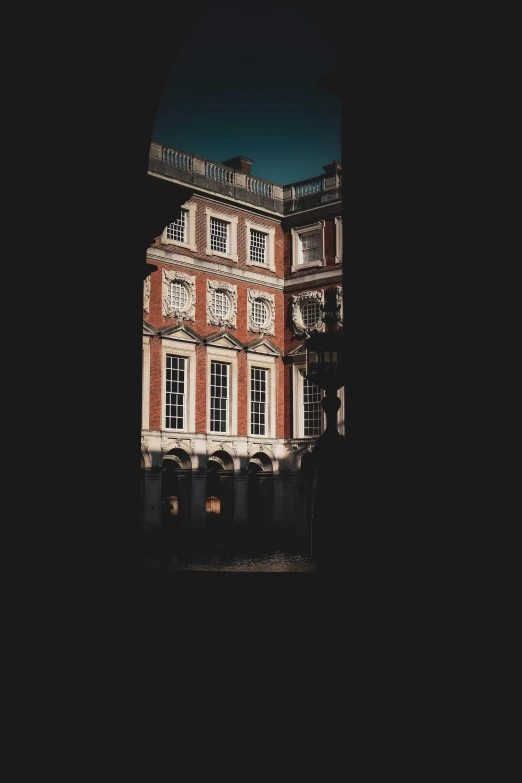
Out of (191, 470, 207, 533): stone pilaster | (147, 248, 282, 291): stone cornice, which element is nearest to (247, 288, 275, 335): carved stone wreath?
(147, 248, 282, 291): stone cornice

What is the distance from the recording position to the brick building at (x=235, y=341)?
29.2 metres

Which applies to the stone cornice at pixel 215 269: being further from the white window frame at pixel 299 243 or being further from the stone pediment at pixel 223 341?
the stone pediment at pixel 223 341

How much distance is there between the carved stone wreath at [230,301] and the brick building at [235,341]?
5 centimetres

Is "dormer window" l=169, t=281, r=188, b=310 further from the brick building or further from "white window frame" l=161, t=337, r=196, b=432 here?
"white window frame" l=161, t=337, r=196, b=432

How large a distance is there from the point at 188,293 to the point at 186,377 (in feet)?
10.1

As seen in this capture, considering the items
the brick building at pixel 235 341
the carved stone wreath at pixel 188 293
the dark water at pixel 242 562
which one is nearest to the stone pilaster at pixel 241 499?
the brick building at pixel 235 341

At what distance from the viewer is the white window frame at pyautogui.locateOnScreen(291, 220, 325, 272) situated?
3234cm

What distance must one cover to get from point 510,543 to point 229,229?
28974 millimetres

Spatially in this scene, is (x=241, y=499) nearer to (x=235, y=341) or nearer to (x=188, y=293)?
(x=235, y=341)

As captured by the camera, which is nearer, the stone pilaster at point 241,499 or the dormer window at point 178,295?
the dormer window at point 178,295

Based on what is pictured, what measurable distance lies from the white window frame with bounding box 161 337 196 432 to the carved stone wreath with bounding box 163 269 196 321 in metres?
0.95

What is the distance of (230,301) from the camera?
31469 mm

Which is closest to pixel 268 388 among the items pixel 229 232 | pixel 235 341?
pixel 235 341

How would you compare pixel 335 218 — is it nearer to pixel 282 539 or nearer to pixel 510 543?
pixel 282 539
